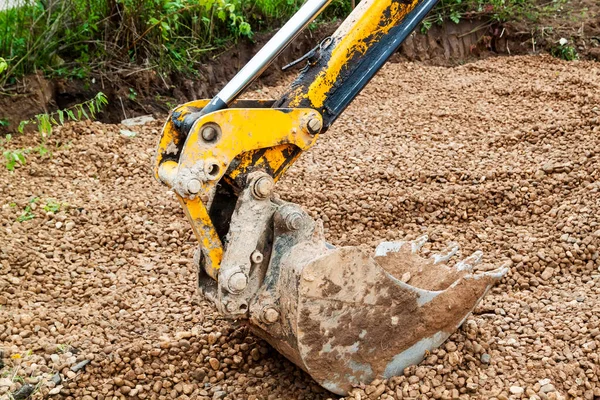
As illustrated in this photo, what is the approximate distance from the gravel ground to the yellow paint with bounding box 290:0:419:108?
1031 mm

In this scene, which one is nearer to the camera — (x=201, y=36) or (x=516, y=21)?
(x=201, y=36)

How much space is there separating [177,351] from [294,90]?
1.15 m

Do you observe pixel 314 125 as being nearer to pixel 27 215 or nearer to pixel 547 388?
pixel 547 388

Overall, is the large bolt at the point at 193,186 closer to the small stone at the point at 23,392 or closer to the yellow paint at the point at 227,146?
the yellow paint at the point at 227,146

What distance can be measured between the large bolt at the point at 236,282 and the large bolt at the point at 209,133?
0.46 metres

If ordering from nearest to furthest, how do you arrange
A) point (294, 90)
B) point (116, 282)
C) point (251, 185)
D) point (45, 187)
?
point (251, 185)
point (294, 90)
point (116, 282)
point (45, 187)

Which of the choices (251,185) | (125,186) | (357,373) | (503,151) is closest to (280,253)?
(251,185)

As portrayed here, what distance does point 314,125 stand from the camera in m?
2.60

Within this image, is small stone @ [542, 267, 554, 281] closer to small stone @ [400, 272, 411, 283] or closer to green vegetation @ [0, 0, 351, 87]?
small stone @ [400, 272, 411, 283]

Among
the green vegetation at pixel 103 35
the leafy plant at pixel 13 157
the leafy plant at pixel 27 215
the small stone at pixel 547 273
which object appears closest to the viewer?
the small stone at pixel 547 273

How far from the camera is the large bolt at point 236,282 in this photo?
245cm

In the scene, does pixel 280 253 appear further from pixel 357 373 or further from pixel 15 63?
pixel 15 63

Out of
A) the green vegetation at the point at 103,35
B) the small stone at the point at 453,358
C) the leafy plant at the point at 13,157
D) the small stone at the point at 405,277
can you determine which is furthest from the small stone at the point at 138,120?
the small stone at the point at 453,358

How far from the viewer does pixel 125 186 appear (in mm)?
4816
